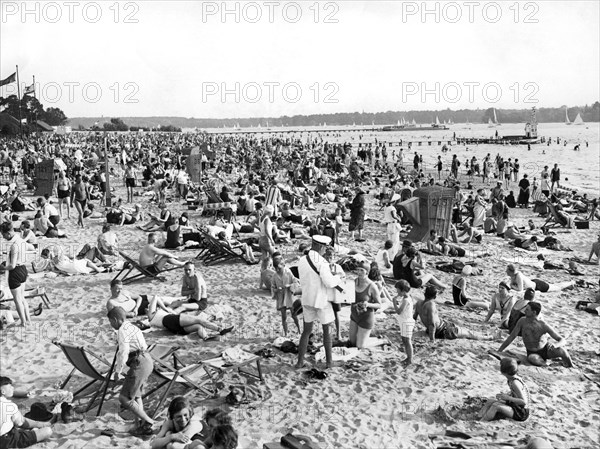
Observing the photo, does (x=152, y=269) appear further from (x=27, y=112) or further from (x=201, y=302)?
(x=27, y=112)

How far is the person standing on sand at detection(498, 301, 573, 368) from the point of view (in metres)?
6.11

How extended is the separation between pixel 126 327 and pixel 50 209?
8.96 metres

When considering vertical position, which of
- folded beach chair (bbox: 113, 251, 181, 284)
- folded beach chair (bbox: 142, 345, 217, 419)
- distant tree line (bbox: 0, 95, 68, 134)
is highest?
distant tree line (bbox: 0, 95, 68, 134)

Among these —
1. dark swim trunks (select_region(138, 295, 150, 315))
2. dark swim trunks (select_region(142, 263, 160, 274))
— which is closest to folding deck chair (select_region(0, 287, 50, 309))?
dark swim trunks (select_region(138, 295, 150, 315))

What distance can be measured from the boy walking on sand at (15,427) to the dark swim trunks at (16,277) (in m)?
2.30

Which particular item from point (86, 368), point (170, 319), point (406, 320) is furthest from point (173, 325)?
point (406, 320)

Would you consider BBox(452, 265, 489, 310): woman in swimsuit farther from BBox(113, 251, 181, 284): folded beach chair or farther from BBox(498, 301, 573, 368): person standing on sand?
BBox(113, 251, 181, 284): folded beach chair

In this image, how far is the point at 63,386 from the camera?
5152 mm

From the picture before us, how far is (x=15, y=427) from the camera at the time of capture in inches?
169

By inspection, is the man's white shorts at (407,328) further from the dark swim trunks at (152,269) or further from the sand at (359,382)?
the dark swim trunks at (152,269)

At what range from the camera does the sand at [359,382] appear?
461 centimetres

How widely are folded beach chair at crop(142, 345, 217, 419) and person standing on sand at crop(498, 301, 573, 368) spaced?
11.5ft

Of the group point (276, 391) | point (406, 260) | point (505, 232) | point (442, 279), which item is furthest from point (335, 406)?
point (505, 232)

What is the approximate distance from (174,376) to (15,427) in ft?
4.23
